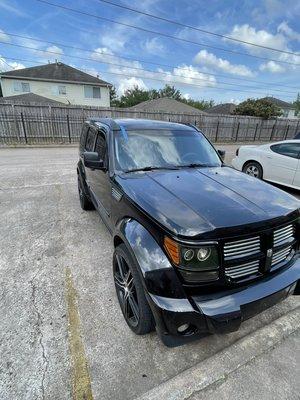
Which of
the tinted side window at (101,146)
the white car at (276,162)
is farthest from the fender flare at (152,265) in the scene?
the white car at (276,162)

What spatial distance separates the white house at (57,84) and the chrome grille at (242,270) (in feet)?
103

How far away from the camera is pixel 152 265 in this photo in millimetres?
1789

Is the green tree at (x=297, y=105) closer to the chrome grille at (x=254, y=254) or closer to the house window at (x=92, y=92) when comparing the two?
the house window at (x=92, y=92)

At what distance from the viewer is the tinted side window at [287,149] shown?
6125 mm

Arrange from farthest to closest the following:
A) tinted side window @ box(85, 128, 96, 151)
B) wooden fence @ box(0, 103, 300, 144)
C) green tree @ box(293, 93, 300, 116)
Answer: green tree @ box(293, 93, 300, 116), wooden fence @ box(0, 103, 300, 144), tinted side window @ box(85, 128, 96, 151)

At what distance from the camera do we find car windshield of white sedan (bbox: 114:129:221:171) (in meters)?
2.92

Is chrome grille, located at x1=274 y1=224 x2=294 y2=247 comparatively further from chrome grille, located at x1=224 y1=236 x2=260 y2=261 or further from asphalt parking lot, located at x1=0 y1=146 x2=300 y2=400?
asphalt parking lot, located at x1=0 y1=146 x2=300 y2=400

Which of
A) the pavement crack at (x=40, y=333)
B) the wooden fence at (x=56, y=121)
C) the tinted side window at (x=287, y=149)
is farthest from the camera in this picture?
the wooden fence at (x=56, y=121)

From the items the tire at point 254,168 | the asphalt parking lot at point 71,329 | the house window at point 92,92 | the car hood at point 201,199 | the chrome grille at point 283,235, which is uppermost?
the house window at point 92,92

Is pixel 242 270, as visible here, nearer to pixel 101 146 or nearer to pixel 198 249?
pixel 198 249

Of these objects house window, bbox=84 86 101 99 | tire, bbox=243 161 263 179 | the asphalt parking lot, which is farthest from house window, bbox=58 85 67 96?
the asphalt parking lot

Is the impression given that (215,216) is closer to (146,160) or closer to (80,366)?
(146,160)

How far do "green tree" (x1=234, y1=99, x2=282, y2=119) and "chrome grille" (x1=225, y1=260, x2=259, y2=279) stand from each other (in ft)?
86.0

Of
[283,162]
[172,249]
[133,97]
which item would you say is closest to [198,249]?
[172,249]
